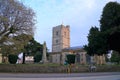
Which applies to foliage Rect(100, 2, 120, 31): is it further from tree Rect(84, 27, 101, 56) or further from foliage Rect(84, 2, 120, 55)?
tree Rect(84, 27, 101, 56)

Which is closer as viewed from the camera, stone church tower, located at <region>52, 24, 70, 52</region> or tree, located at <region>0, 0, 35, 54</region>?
tree, located at <region>0, 0, 35, 54</region>

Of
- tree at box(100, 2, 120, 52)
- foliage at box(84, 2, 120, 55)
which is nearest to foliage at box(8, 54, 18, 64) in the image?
foliage at box(84, 2, 120, 55)

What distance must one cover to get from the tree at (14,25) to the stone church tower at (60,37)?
8062 cm

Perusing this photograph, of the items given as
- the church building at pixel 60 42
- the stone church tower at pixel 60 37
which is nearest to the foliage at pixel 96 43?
the church building at pixel 60 42

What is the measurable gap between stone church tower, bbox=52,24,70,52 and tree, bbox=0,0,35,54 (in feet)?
265

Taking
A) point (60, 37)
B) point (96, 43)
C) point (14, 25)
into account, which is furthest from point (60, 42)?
point (14, 25)

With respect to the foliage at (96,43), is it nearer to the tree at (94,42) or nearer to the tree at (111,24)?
the tree at (94,42)

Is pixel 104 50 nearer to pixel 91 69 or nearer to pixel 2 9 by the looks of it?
pixel 91 69

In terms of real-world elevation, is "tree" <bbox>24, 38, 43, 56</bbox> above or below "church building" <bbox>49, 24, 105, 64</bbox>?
below

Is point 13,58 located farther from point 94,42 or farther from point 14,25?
point 94,42

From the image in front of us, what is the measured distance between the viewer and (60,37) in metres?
134

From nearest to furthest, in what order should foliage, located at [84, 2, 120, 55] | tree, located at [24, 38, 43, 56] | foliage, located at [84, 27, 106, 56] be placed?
foliage, located at [84, 2, 120, 55], foliage, located at [84, 27, 106, 56], tree, located at [24, 38, 43, 56]

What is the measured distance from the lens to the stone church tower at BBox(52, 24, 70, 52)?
13262 cm

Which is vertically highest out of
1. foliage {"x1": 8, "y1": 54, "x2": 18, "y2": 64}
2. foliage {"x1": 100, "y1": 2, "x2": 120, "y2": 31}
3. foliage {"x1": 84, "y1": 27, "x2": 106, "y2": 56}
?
foliage {"x1": 100, "y1": 2, "x2": 120, "y2": 31}
